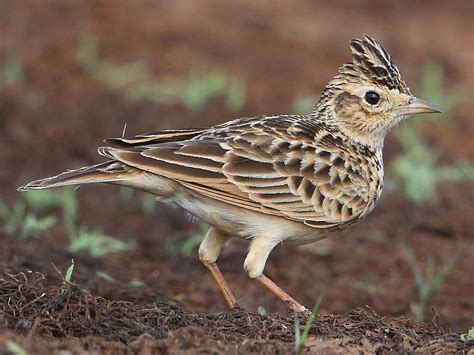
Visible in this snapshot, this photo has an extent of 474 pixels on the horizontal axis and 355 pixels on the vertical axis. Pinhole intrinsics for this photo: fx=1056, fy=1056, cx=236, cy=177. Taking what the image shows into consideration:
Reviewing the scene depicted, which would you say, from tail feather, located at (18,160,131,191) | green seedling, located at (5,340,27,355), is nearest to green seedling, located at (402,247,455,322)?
tail feather, located at (18,160,131,191)

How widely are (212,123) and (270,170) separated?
5179 millimetres

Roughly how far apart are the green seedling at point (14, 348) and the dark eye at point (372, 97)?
3.71 meters

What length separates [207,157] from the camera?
6.60 meters

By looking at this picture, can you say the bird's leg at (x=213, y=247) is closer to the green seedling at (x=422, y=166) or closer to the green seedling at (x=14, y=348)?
the green seedling at (x=14, y=348)

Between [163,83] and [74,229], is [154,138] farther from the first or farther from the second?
[163,83]

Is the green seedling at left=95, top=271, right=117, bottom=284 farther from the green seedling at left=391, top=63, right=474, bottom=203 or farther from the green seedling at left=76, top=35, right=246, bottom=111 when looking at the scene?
the green seedling at left=76, top=35, right=246, bottom=111

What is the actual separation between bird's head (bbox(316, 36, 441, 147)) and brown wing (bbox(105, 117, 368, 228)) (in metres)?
0.41

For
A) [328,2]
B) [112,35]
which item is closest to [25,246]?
[112,35]

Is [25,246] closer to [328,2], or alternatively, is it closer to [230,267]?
[230,267]

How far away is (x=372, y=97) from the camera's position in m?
7.40

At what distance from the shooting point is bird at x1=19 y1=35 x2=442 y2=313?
6.49 meters

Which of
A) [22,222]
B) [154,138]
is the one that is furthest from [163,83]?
[154,138]

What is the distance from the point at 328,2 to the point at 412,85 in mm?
5536

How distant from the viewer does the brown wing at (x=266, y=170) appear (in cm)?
650
